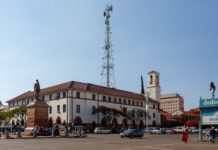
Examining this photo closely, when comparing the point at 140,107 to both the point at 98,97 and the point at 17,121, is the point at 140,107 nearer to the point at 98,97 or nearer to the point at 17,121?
the point at 98,97

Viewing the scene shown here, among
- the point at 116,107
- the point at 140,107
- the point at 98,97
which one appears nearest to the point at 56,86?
the point at 98,97

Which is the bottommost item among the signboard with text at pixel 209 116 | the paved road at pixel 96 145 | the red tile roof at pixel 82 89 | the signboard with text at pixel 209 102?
the paved road at pixel 96 145

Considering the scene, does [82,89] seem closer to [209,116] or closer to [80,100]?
[80,100]

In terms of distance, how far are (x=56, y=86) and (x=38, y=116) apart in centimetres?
4029

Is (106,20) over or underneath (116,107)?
over

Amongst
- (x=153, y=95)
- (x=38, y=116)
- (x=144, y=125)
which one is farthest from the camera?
(x=153, y=95)

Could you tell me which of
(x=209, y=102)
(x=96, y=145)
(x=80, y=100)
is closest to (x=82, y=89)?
(x=80, y=100)

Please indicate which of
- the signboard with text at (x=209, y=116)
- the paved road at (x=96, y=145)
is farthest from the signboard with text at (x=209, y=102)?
the paved road at (x=96, y=145)

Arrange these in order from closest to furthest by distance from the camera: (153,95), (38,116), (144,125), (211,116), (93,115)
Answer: (211,116)
(38,116)
(93,115)
(144,125)
(153,95)

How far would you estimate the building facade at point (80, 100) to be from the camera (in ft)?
244

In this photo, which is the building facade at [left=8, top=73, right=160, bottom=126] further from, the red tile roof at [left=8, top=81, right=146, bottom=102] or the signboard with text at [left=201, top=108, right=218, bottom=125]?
the signboard with text at [left=201, top=108, right=218, bottom=125]

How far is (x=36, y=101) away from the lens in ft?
137

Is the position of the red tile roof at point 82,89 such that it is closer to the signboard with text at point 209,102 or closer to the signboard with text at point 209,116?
the signboard with text at point 209,102

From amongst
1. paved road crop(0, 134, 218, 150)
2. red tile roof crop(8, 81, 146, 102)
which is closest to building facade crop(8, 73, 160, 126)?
red tile roof crop(8, 81, 146, 102)
